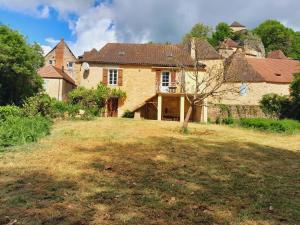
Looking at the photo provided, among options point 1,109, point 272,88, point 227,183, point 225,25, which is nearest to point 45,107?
point 1,109

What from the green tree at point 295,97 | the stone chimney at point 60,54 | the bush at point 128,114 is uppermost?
the stone chimney at point 60,54

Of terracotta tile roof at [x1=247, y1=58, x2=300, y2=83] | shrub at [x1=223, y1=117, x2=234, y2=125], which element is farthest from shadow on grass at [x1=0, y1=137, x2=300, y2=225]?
terracotta tile roof at [x1=247, y1=58, x2=300, y2=83]

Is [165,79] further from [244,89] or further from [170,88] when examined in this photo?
[244,89]

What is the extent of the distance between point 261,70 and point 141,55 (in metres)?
14.4

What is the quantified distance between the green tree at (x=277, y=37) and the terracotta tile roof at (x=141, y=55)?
41.3 metres

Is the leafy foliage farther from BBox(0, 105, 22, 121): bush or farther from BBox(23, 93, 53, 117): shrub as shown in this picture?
BBox(0, 105, 22, 121): bush

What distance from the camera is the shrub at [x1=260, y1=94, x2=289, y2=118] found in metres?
32.8

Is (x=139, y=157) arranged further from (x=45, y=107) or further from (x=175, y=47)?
(x=175, y=47)

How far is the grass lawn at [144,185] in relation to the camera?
5773mm

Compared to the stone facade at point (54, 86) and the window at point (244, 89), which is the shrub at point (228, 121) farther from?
the stone facade at point (54, 86)

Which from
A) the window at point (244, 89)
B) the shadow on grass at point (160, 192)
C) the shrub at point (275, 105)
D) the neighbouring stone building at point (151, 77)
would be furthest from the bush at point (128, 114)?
the shadow on grass at point (160, 192)

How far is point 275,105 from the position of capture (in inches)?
1315

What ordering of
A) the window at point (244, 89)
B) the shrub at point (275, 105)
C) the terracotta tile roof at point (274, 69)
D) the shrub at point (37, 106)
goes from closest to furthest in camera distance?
the shrub at point (37, 106) < the shrub at point (275, 105) < the window at point (244, 89) < the terracotta tile roof at point (274, 69)

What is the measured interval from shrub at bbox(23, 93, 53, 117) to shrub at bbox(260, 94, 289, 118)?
1950 cm
